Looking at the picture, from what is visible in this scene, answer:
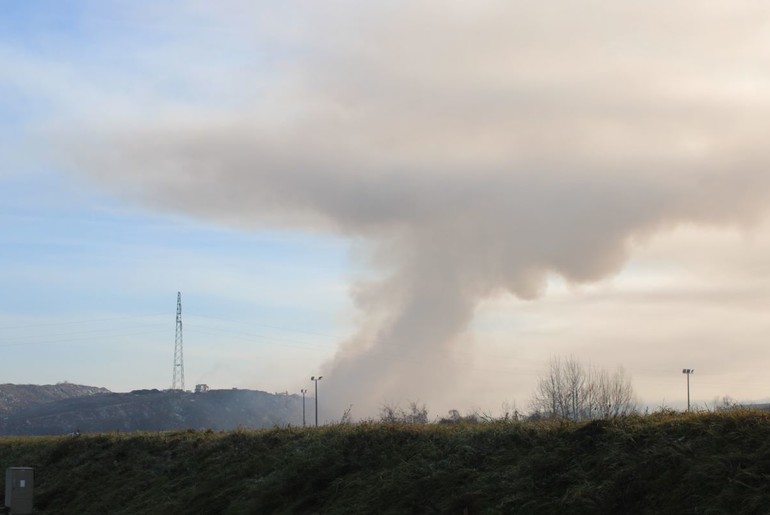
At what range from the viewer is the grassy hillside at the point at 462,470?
37.3ft

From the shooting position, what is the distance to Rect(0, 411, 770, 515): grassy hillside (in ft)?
37.3

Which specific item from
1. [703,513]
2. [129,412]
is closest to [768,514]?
[703,513]

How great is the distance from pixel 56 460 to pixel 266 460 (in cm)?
1349

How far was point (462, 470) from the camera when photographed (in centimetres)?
1455

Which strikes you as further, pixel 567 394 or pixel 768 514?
pixel 567 394

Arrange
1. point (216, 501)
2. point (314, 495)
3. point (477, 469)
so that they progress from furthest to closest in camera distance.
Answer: point (216, 501) < point (314, 495) < point (477, 469)

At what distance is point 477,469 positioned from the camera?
47.4 feet

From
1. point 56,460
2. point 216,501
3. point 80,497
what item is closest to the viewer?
point 216,501

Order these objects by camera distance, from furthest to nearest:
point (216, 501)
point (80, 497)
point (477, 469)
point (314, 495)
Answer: point (80, 497) < point (216, 501) < point (314, 495) < point (477, 469)

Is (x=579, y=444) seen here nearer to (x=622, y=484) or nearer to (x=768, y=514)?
(x=622, y=484)

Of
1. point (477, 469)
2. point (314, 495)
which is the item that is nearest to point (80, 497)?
point (314, 495)

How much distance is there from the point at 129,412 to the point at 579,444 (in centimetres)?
19335

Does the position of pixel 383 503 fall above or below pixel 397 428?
below

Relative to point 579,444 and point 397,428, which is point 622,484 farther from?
→ point 397,428
